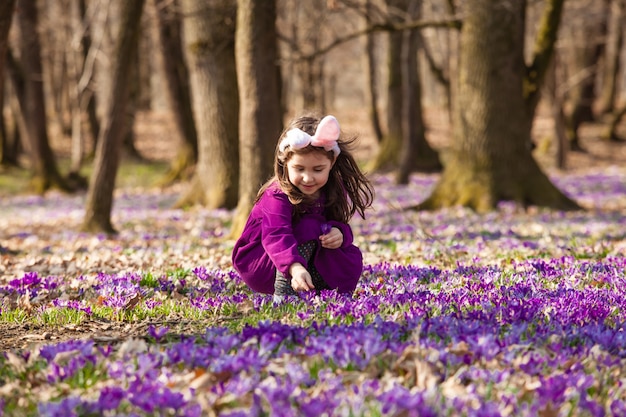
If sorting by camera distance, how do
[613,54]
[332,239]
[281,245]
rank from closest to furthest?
[281,245], [332,239], [613,54]

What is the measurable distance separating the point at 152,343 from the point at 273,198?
1616 mm

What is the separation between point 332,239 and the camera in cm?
592

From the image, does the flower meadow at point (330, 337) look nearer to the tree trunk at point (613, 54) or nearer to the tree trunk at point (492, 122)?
the tree trunk at point (492, 122)

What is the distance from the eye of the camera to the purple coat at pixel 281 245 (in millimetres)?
5844

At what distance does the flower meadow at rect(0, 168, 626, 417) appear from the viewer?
3.67m

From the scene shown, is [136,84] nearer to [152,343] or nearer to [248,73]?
[248,73]

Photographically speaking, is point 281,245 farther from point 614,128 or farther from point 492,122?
point 614,128

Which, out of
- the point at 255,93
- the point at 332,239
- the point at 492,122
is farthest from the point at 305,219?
the point at 492,122

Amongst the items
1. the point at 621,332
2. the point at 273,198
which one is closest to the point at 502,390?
the point at 621,332

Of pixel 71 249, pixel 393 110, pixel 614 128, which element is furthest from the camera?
pixel 614 128

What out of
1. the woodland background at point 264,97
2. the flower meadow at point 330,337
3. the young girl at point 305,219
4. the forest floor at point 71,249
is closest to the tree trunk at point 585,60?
the forest floor at point 71,249

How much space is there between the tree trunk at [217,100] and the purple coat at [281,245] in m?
9.73

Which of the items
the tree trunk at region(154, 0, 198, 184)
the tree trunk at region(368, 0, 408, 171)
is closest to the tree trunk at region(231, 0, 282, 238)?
the tree trunk at region(154, 0, 198, 184)

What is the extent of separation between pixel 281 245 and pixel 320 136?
84cm
